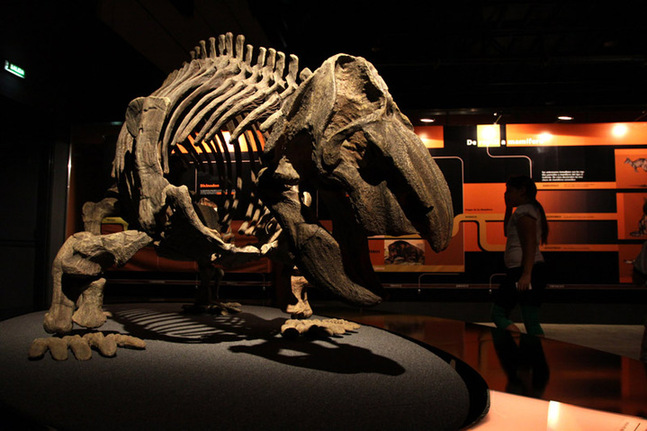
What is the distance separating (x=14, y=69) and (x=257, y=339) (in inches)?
126

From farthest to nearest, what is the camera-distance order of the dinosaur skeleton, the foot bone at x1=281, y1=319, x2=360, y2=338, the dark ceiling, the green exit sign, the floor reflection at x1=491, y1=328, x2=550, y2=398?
the dark ceiling < the green exit sign < the foot bone at x1=281, y1=319, x2=360, y2=338 < the floor reflection at x1=491, y1=328, x2=550, y2=398 < the dinosaur skeleton

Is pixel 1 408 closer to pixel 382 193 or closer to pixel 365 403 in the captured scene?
pixel 365 403

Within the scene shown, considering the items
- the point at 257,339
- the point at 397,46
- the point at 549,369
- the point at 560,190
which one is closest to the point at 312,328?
the point at 257,339

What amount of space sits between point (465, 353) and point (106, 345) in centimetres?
223

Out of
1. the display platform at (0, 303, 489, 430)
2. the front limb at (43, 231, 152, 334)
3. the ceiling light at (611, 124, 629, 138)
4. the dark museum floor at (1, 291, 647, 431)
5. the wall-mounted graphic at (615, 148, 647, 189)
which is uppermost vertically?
the ceiling light at (611, 124, 629, 138)

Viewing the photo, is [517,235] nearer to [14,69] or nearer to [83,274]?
[83,274]

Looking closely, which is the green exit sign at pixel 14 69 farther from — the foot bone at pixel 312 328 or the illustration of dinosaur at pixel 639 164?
the illustration of dinosaur at pixel 639 164

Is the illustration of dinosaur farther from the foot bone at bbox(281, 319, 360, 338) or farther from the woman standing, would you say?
the foot bone at bbox(281, 319, 360, 338)

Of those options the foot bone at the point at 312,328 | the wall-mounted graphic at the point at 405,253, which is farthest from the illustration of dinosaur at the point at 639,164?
the foot bone at the point at 312,328

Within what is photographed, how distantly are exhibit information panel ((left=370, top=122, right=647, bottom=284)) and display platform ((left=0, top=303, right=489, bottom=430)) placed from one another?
2334mm

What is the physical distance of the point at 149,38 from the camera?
4.16 metres

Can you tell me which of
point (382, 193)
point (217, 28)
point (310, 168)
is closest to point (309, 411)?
point (382, 193)

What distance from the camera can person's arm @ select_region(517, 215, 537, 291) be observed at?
323 centimetres

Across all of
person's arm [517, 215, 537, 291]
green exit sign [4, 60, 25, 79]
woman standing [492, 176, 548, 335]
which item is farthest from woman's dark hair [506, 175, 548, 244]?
green exit sign [4, 60, 25, 79]
